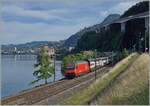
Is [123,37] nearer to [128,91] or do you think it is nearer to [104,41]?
[104,41]

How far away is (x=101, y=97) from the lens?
17.9 meters

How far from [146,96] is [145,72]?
6.25m

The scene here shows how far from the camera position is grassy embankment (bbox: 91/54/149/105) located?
1542 cm

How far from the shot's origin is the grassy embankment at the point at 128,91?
607 inches

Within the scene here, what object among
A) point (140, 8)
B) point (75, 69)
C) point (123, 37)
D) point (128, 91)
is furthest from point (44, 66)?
point (140, 8)

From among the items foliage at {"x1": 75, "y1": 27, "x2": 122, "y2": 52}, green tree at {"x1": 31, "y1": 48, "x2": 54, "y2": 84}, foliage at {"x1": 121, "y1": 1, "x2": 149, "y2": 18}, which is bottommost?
green tree at {"x1": 31, "y1": 48, "x2": 54, "y2": 84}

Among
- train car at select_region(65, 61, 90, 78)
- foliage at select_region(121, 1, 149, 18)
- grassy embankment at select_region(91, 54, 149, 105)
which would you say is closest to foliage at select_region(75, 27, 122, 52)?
foliage at select_region(121, 1, 149, 18)

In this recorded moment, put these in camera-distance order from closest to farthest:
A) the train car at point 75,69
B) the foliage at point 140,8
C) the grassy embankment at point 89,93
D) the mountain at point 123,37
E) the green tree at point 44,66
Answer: the grassy embankment at point 89,93
the train car at point 75,69
the green tree at point 44,66
the mountain at point 123,37
the foliage at point 140,8

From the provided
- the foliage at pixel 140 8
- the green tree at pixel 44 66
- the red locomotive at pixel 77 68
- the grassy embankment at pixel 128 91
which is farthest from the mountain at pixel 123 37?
the grassy embankment at pixel 128 91

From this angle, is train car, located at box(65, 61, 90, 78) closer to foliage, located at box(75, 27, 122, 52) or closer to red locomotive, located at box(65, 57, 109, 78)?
red locomotive, located at box(65, 57, 109, 78)

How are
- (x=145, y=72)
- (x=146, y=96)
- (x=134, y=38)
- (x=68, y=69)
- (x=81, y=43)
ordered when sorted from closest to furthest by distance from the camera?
(x=146, y=96)
(x=145, y=72)
(x=68, y=69)
(x=134, y=38)
(x=81, y=43)

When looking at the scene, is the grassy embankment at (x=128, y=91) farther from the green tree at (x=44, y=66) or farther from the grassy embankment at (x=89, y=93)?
the green tree at (x=44, y=66)

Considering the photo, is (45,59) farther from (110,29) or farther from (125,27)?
(110,29)

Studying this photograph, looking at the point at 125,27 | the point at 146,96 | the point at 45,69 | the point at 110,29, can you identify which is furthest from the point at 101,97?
the point at 110,29
